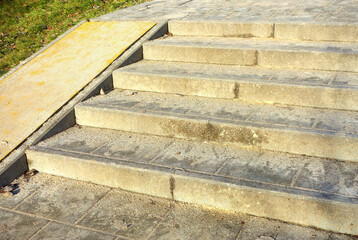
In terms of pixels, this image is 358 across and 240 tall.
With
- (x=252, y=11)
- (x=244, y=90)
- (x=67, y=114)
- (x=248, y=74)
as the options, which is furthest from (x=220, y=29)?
(x=67, y=114)

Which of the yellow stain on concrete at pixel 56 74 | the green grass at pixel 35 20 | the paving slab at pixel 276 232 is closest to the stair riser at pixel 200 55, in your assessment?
the yellow stain on concrete at pixel 56 74

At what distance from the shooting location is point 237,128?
3.81m

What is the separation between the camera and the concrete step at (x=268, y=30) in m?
4.97

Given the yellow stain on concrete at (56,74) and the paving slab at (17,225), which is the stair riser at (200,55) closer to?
the yellow stain on concrete at (56,74)

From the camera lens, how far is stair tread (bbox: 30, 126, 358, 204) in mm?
3154

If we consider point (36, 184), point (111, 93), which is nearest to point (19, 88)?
point (111, 93)

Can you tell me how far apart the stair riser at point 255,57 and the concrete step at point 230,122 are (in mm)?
792

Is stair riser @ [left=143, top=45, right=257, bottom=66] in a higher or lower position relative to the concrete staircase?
higher

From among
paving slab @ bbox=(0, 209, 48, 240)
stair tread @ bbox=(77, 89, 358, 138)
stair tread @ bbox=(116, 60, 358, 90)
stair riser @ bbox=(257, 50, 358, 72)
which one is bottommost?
paving slab @ bbox=(0, 209, 48, 240)

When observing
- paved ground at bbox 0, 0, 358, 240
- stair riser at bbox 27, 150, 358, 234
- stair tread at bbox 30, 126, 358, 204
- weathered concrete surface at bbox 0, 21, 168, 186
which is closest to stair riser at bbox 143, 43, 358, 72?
weathered concrete surface at bbox 0, 21, 168, 186

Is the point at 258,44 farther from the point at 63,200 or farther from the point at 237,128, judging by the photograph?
the point at 63,200

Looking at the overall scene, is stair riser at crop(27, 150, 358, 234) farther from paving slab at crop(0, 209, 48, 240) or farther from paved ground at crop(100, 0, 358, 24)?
paved ground at crop(100, 0, 358, 24)

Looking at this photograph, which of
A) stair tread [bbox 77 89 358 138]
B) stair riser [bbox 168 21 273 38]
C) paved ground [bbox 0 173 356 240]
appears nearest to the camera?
paved ground [bbox 0 173 356 240]

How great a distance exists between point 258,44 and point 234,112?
1.40 m
